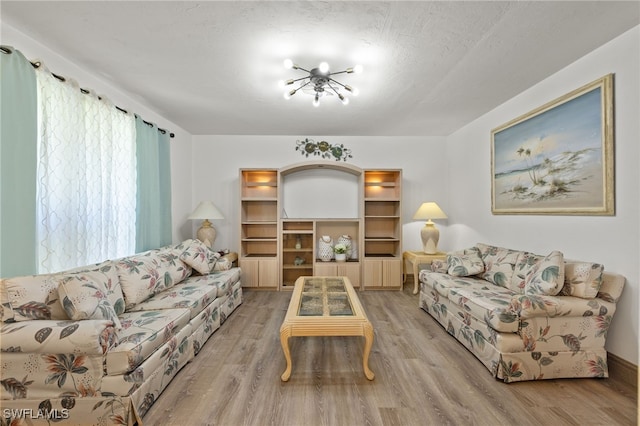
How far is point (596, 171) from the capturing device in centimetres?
216

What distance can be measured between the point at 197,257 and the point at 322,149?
261 centimetres

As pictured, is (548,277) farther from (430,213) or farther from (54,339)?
(54,339)

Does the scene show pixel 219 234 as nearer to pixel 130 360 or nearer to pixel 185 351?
pixel 185 351

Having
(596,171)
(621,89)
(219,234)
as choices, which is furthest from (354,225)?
A: (621,89)

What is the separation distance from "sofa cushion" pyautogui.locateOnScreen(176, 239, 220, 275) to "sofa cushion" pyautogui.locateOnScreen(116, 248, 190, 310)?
9cm

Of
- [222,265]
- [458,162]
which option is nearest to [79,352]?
[222,265]

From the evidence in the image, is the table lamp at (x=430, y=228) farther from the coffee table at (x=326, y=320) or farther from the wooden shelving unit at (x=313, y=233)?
the coffee table at (x=326, y=320)

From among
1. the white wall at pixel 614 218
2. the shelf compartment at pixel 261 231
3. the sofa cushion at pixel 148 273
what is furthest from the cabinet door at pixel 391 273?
the sofa cushion at pixel 148 273

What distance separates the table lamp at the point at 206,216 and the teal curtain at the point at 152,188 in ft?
1.33

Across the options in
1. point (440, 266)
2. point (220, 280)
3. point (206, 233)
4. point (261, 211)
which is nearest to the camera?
point (220, 280)

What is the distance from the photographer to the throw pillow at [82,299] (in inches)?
65.3

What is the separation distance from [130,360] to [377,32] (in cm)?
265

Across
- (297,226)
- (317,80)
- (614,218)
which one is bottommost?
(297,226)

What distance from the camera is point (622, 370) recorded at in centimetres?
196
